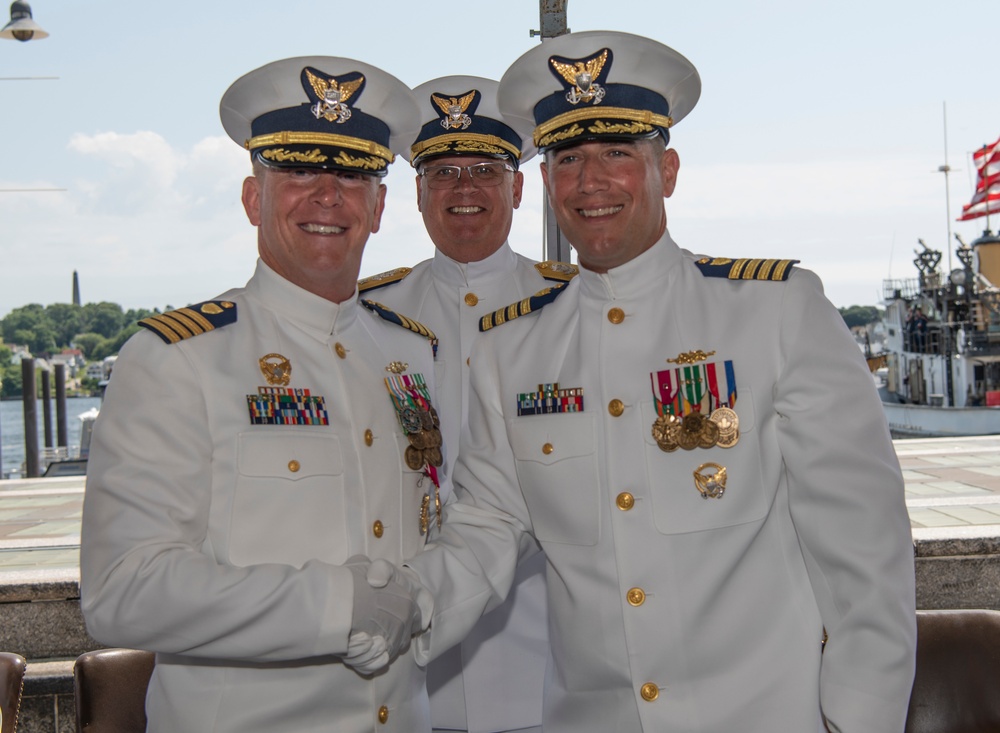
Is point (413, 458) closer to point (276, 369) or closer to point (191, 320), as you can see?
point (276, 369)

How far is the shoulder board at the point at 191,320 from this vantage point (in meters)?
2.58

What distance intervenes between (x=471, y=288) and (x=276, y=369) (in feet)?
5.51

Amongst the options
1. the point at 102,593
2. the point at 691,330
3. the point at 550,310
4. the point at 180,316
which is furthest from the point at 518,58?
the point at 102,593

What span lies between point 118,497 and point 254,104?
1.15 metres

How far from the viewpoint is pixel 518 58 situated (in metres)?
2.95

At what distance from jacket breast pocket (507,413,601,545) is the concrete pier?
10.5ft

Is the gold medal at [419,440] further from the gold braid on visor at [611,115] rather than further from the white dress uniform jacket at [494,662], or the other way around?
the gold braid on visor at [611,115]

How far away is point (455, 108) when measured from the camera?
4195mm

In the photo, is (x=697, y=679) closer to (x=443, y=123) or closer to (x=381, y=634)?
(x=381, y=634)

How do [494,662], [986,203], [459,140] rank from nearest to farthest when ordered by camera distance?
[494,662] < [459,140] < [986,203]

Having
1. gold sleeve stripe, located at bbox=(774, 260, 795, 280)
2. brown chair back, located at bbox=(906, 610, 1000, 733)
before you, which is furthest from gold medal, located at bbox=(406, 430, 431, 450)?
brown chair back, located at bbox=(906, 610, 1000, 733)

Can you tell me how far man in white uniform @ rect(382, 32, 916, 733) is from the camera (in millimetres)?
2455

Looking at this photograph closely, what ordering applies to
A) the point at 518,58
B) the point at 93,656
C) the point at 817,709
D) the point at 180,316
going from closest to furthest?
the point at 817,709, the point at 180,316, the point at 518,58, the point at 93,656

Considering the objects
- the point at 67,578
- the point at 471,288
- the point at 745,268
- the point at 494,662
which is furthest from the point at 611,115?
the point at 67,578
